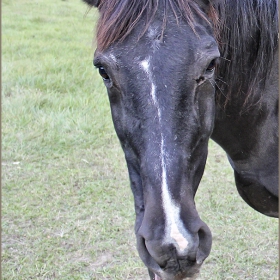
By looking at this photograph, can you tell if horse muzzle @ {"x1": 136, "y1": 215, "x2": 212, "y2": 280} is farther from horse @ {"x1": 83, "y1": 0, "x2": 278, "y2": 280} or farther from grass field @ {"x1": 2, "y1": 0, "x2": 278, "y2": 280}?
grass field @ {"x1": 2, "y1": 0, "x2": 278, "y2": 280}

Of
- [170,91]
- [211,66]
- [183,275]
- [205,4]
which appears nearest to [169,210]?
[183,275]

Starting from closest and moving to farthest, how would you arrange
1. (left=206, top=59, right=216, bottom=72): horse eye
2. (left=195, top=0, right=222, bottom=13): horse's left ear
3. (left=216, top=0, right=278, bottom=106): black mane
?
1. (left=206, top=59, right=216, bottom=72): horse eye
2. (left=195, top=0, right=222, bottom=13): horse's left ear
3. (left=216, top=0, right=278, bottom=106): black mane

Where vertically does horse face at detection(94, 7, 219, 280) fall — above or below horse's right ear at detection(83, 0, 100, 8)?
below

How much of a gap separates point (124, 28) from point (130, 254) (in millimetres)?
2111

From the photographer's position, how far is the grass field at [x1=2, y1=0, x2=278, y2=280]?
3146 millimetres

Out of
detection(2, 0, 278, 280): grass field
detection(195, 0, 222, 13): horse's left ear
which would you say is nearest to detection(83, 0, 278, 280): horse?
detection(195, 0, 222, 13): horse's left ear

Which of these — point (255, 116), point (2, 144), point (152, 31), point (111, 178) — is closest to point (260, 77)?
point (255, 116)

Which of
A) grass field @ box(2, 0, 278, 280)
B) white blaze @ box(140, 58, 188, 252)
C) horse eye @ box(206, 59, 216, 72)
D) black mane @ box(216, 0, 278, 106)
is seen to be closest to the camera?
white blaze @ box(140, 58, 188, 252)

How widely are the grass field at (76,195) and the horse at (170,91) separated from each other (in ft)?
3.93

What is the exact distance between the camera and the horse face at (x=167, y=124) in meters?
1.38

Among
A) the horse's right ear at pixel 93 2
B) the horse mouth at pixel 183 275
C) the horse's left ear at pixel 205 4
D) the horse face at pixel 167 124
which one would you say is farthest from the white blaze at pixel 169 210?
the horse's right ear at pixel 93 2

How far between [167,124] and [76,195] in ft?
8.97

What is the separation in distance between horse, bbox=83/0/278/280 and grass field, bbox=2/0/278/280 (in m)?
1.20

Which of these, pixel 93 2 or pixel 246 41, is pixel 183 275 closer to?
pixel 246 41
